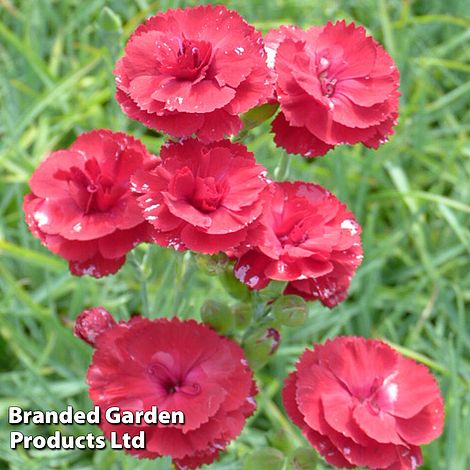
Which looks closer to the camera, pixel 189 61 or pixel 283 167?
pixel 189 61

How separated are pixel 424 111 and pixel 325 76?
0.85 m

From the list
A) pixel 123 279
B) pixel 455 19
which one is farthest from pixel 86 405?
pixel 455 19

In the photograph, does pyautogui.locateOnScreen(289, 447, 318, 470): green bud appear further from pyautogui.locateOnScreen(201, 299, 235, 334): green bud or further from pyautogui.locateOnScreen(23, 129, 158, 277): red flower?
pyautogui.locateOnScreen(23, 129, 158, 277): red flower

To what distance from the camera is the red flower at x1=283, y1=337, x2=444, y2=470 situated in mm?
876

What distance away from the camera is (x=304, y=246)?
2.78 ft

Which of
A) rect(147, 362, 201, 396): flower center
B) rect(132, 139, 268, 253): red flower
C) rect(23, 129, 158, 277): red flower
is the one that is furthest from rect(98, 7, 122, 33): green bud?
rect(147, 362, 201, 396): flower center

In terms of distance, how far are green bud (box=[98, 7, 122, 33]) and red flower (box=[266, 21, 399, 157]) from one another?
1.06 feet

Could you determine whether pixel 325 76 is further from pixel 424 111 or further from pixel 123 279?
pixel 424 111

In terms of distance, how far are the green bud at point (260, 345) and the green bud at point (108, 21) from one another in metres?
0.48

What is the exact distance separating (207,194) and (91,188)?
0.16 meters

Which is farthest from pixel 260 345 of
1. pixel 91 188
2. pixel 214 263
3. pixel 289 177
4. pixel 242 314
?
pixel 289 177

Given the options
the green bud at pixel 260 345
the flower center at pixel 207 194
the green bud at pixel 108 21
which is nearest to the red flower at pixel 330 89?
the flower center at pixel 207 194

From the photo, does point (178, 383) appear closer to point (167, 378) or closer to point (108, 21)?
point (167, 378)

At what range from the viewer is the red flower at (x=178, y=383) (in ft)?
2.80
